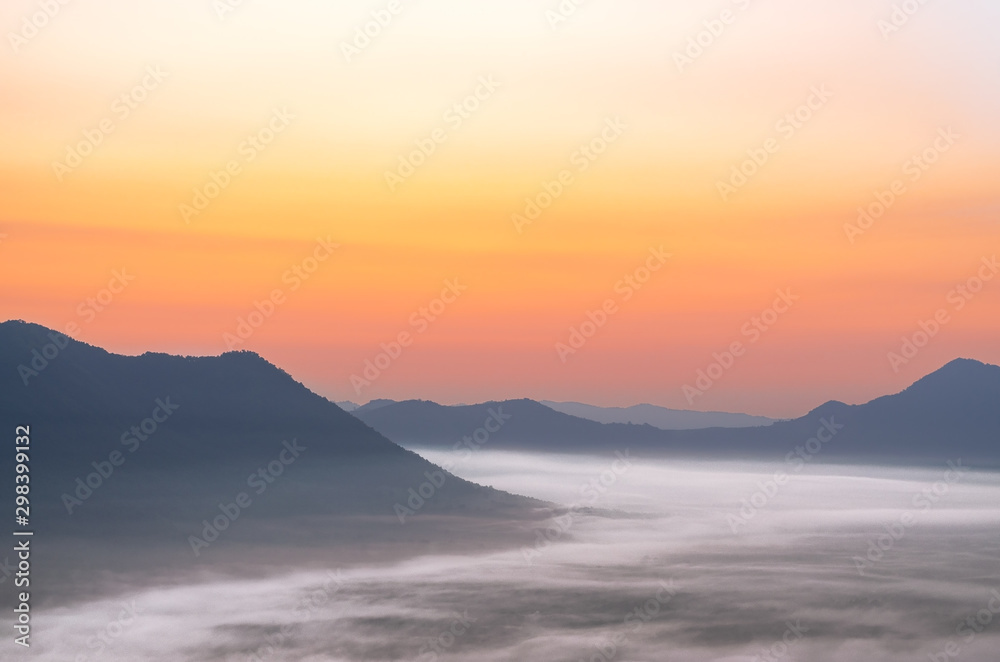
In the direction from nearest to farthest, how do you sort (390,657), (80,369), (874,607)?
1. (390,657)
2. (874,607)
3. (80,369)

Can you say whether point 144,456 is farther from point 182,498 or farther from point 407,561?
point 407,561

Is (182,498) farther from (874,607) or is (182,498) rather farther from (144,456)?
(874,607)

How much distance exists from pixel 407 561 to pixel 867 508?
65.4 m

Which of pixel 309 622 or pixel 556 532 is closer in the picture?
pixel 309 622

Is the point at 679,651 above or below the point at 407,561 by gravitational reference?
below

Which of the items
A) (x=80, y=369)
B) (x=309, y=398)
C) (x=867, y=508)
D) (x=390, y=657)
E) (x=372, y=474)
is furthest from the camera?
(x=867, y=508)

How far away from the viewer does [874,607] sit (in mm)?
45438

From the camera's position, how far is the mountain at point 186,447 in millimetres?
62938

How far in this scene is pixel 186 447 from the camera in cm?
7312

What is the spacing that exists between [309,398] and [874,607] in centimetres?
5486

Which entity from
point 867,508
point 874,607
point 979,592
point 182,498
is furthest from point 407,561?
point 867,508

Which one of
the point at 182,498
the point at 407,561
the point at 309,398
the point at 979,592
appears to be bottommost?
the point at 979,592

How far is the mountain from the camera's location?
62938 mm

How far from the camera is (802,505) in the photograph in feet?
363
